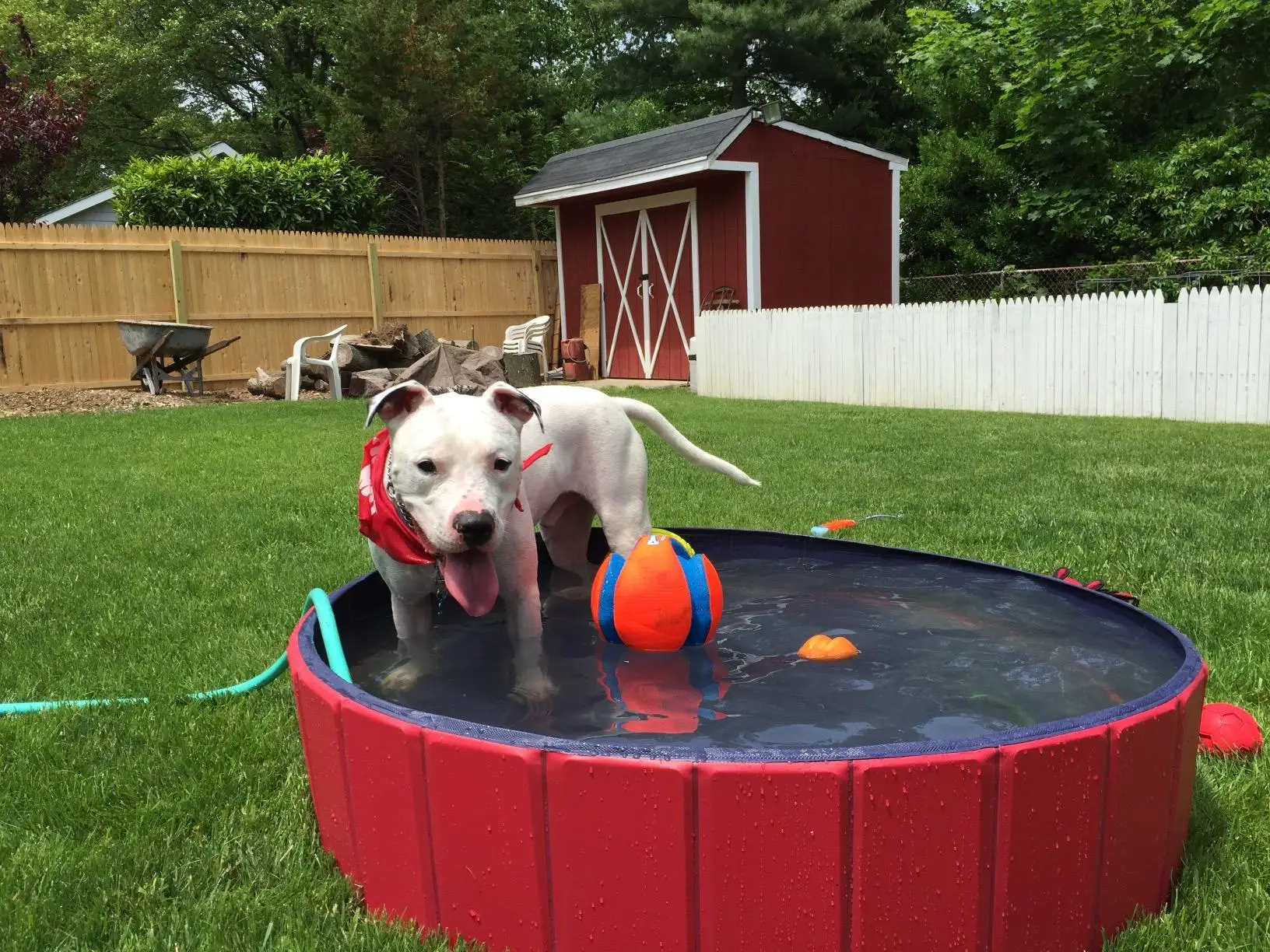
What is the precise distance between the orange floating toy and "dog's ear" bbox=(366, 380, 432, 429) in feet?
4.69

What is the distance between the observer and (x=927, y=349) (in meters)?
12.6

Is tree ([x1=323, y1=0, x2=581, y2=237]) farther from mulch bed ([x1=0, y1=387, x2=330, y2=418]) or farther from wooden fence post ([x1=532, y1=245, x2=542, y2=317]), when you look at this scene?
mulch bed ([x1=0, y1=387, x2=330, y2=418])

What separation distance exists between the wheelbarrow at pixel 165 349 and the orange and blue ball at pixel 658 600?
405 inches

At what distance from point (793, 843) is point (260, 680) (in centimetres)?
199

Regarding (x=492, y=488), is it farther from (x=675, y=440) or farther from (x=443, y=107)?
(x=443, y=107)

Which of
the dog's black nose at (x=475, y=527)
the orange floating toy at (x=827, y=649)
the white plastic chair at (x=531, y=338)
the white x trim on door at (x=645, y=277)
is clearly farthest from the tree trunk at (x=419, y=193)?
the dog's black nose at (x=475, y=527)

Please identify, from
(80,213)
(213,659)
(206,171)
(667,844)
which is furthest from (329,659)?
(80,213)

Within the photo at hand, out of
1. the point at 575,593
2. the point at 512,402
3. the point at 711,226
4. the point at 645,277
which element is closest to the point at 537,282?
the point at 645,277

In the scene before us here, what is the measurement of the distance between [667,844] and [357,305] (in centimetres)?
1576

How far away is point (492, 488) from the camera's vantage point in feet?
8.49

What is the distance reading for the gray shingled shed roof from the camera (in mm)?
15289

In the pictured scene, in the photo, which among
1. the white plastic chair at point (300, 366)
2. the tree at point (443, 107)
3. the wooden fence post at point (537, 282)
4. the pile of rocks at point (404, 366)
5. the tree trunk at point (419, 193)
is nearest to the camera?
the pile of rocks at point (404, 366)

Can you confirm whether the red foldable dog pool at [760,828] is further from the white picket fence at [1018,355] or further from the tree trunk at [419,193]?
the tree trunk at [419,193]

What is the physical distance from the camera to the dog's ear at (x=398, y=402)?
8.63 feet
